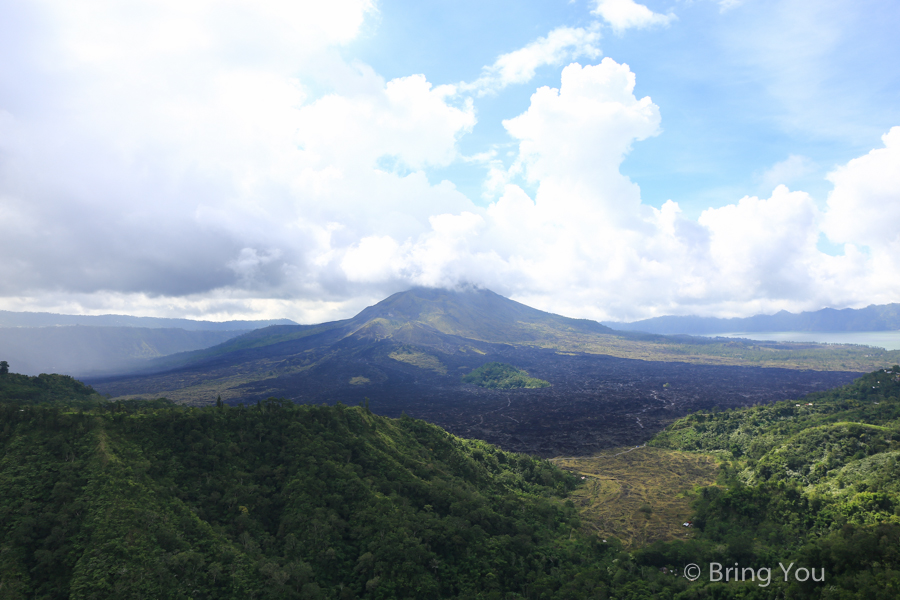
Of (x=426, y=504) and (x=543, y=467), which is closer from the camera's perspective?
(x=426, y=504)

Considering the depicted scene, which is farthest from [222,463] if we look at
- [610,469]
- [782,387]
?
[782,387]

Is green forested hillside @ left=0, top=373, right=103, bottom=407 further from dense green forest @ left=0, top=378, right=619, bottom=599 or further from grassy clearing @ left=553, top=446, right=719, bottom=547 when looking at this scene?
grassy clearing @ left=553, top=446, right=719, bottom=547

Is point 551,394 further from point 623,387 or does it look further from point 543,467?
point 543,467

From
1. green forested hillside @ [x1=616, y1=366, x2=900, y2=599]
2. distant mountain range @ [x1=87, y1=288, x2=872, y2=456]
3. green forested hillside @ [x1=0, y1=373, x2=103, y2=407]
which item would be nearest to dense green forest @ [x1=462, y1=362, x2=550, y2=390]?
distant mountain range @ [x1=87, y1=288, x2=872, y2=456]

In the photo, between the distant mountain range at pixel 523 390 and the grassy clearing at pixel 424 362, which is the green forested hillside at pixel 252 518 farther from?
the grassy clearing at pixel 424 362

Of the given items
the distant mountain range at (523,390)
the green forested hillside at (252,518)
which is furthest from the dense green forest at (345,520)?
the distant mountain range at (523,390)

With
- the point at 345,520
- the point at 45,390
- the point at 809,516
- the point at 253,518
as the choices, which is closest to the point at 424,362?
the point at 45,390

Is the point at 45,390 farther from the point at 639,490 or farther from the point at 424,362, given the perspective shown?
the point at 424,362
